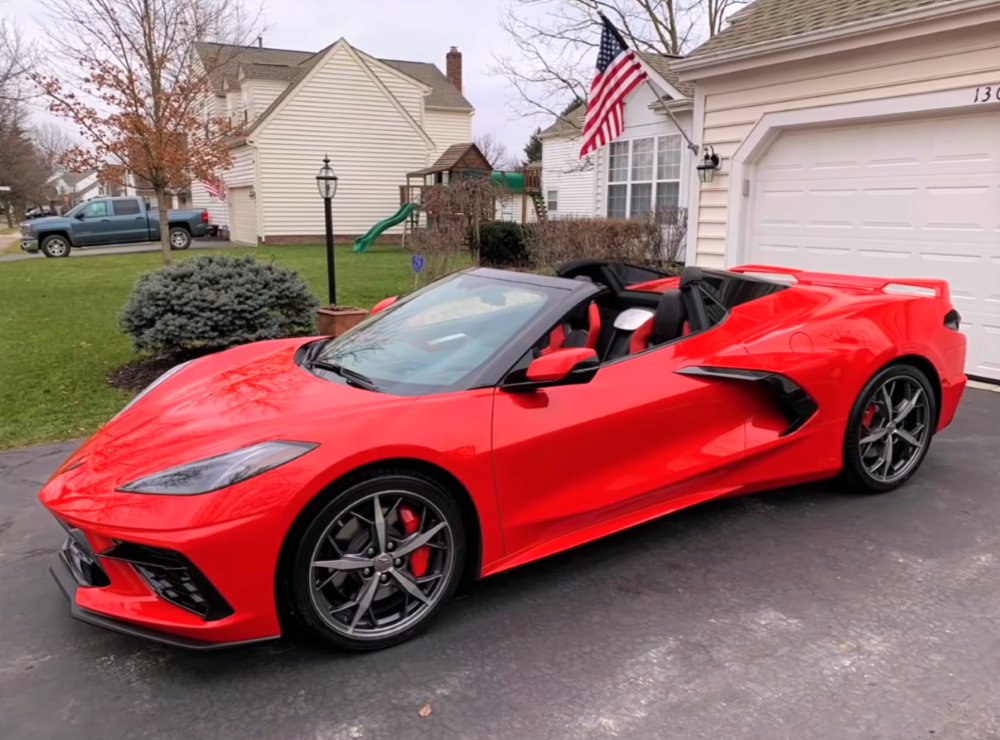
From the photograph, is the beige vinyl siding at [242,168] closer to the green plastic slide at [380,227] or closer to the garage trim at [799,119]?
the green plastic slide at [380,227]

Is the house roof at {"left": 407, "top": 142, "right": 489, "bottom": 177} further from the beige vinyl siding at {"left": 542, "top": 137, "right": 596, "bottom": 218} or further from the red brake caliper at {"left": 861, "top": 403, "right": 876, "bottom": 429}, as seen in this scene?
the red brake caliper at {"left": 861, "top": 403, "right": 876, "bottom": 429}

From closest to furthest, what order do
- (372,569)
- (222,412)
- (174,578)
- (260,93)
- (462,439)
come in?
A: (174,578) → (372,569) → (462,439) → (222,412) → (260,93)

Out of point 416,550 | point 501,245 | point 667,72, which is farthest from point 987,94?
point 501,245

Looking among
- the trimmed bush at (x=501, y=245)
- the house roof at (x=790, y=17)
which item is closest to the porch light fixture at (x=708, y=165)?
the house roof at (x=790, y=17)

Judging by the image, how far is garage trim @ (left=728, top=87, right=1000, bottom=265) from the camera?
6277 mm

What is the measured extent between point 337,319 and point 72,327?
152 inches

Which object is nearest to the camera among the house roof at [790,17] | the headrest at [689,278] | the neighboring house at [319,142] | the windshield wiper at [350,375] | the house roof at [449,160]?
the windshield wiper at [350,375]

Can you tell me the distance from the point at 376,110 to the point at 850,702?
24.8 meters

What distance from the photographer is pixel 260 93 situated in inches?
988

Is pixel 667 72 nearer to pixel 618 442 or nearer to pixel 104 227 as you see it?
pixel 618 442

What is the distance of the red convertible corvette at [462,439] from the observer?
2.38m

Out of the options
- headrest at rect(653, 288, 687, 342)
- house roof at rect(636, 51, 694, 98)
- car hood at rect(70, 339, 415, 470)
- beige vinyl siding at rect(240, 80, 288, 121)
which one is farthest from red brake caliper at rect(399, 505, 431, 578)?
beige vinyl siding at rect(240, 80, 288, 121)

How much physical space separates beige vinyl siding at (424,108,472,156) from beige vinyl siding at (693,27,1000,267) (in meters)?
22.7

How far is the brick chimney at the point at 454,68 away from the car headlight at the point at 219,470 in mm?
34992
